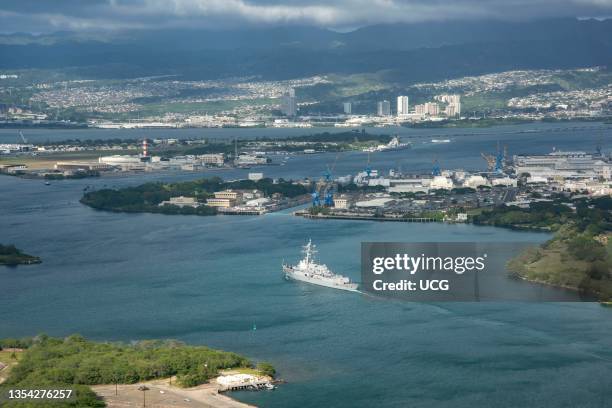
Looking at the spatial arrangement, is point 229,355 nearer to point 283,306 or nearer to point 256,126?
point 283,306

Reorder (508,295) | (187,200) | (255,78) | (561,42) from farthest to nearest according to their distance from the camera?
1. (561,42)
2. (255,78)
3. (187,200)
4. (508,295)

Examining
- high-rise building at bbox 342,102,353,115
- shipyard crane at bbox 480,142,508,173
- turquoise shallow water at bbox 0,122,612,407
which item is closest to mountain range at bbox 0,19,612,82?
high-rise building at bbox 342,102,353,115

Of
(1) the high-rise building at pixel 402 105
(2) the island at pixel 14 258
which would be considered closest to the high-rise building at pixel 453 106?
(1) the high-rise building at pixel 402 105

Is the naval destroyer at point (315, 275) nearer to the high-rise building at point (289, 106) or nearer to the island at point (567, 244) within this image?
the island at point (567, 244)

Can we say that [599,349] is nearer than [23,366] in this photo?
No

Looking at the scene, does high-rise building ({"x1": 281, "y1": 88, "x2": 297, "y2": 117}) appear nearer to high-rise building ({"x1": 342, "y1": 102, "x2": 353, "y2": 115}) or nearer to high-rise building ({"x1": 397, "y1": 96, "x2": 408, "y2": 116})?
high-rise building ({"x1": 342, "y1": 102, "x2": 353, "y2": 115})

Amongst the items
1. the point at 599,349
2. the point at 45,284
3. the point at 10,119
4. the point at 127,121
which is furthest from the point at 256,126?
the point at 599,349

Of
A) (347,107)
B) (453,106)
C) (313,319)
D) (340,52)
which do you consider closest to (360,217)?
(313,319)
